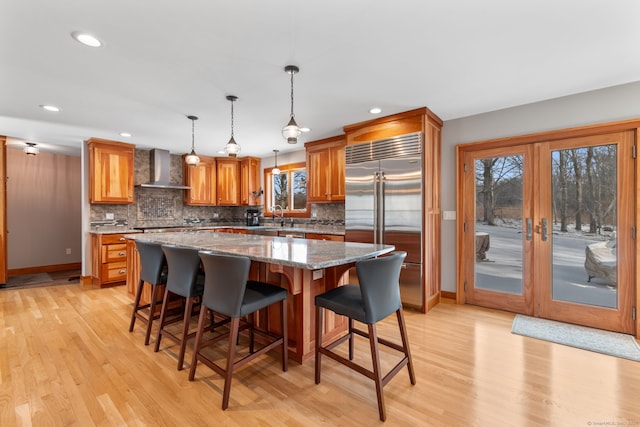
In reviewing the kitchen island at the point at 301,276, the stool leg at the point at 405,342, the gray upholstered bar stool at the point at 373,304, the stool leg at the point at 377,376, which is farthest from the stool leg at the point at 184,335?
the stool leg at the point at 405,342

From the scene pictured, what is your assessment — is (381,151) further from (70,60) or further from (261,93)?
(70,60)

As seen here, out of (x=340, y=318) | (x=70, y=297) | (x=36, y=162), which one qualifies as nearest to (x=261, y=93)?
(x=340, y=318)

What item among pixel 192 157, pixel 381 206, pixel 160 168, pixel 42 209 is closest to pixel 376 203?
pixel 381 206

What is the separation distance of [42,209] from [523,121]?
8.36 metres

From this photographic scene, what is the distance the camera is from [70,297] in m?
4.08

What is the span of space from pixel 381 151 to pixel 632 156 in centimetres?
240

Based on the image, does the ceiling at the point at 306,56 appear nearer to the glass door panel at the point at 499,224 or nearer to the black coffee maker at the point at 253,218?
the glass door panel at the point at 499,224

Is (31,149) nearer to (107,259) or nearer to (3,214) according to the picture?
(3,214)

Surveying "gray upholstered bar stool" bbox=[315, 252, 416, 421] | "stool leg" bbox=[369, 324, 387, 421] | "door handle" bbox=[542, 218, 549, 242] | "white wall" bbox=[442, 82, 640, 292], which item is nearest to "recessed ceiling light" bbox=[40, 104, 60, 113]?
"gray upholstered bar stool" bbox=[315, 252, 416, 421]

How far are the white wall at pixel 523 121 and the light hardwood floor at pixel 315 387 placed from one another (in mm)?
1375

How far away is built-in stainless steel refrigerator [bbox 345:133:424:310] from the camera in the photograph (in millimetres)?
3451

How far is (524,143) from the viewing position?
332 cm

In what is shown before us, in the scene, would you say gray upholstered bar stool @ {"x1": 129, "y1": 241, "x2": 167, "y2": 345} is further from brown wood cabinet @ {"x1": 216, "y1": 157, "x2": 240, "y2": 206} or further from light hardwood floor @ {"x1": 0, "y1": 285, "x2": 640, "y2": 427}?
brown wood cabinet @ {"x1": 216, "y1": 157, "x2": 240, "y2": 206}

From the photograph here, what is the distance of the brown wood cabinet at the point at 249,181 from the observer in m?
6.41
